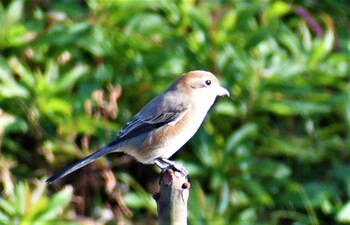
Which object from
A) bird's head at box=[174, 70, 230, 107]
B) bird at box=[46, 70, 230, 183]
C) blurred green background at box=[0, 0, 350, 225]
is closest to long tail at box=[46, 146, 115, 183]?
bird at box=[46, 70, 230, 183]

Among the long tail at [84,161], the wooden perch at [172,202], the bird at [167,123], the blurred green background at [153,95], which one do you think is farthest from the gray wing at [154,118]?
the blurred green background at [153,95]

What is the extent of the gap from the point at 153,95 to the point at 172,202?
8.01 feet

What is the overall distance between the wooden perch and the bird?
2.82 feet

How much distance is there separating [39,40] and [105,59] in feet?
1.44

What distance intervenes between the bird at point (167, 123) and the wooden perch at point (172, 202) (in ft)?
2.82

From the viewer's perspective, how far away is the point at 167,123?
Answer: 467 centimetres

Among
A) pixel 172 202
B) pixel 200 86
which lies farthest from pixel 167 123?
pixel 172 202

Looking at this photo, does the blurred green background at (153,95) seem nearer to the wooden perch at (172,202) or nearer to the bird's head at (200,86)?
the bird's head at (200,86)

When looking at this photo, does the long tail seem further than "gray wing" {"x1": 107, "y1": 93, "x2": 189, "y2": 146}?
No

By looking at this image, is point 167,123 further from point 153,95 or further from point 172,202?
point 153,95

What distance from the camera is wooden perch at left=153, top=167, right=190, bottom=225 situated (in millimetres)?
3566

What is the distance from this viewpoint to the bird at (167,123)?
4641 millimetres

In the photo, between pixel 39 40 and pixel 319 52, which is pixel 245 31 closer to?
pixel 319 52

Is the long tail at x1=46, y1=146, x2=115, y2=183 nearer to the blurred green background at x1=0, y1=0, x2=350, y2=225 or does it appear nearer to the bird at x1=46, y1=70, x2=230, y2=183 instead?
the bird at x1=46, y1=70, x2=230, y2=183
